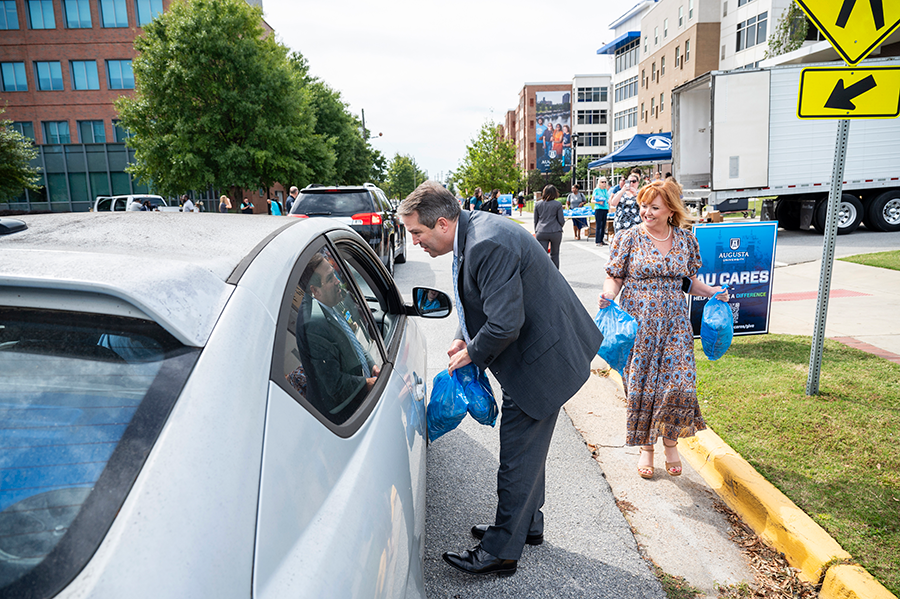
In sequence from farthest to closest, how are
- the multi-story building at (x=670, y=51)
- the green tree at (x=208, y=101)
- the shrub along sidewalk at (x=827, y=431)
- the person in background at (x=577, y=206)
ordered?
the multi-story building at (x=670, y=51) → the green tree at (x=208, y=101) → the person in background at (x=577, y=206) → the shrub along sidewalk at (x=827, y=431)

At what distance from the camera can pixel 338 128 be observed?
49.5m

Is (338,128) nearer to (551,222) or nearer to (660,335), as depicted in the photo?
(551,222)

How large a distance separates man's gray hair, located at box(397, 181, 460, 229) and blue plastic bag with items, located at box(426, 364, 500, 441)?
2.41 ft

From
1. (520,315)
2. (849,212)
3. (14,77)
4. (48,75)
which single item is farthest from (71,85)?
(520,315)

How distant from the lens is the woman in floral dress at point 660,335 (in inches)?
148

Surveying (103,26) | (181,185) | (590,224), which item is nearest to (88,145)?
(103,26)

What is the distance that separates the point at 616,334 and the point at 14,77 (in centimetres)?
5351

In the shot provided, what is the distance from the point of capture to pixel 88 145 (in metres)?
42.5

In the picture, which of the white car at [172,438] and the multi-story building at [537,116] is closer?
the white car at [172,438]

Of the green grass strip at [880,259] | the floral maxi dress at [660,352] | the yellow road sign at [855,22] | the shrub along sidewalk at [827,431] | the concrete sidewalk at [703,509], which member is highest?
the yellow road sign at [855,22]

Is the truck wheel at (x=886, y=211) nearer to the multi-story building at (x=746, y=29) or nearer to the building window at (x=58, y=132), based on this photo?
the multi-story building at (x=746, y=29)

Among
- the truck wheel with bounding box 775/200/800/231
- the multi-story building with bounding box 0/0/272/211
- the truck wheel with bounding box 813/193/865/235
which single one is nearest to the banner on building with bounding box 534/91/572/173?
the multi-story building with bounding box 0/0/272/211

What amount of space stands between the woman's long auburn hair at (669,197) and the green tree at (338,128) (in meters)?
42.1

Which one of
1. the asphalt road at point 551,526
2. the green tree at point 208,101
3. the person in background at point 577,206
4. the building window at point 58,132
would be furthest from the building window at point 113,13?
the asphalt road at point 551,526
